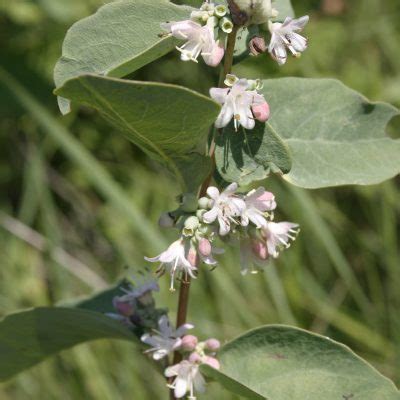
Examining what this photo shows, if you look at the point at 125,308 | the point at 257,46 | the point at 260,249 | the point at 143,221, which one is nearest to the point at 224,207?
the point at 260,249

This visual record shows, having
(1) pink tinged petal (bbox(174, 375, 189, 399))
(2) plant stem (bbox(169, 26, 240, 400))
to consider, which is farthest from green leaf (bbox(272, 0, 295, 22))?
(1) pink tinged petal (bbox(174, 375, 189, 399))

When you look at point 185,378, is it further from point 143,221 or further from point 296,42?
point 143,221

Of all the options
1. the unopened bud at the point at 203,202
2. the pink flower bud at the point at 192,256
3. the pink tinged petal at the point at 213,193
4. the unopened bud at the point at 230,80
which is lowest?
the pink flower bud at the point at 192,256

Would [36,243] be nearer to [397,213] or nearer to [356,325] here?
[356,325]

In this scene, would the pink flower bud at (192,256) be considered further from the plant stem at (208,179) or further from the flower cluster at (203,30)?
the flower cluster at (203,30)

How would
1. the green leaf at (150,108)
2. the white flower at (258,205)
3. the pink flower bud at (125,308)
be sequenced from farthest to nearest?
the pink flower bud at (125,308) < the white flower at (258,205) < the green leaf at (150,108)

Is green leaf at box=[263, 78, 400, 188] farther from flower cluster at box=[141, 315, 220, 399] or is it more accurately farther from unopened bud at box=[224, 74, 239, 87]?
flower cluster at box=[141, 315, 220, 399]

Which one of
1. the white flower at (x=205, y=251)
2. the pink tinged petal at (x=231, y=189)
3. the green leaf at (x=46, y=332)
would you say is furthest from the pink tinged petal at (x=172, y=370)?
the pink tinged petal at (x=231, y=189)
